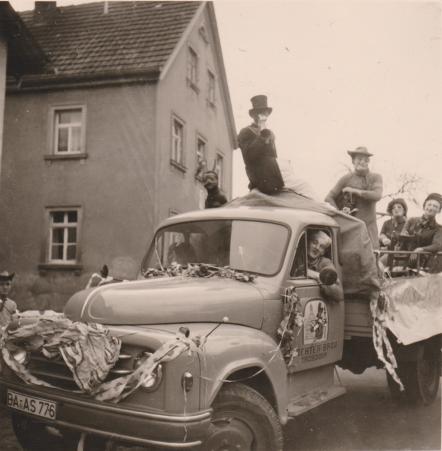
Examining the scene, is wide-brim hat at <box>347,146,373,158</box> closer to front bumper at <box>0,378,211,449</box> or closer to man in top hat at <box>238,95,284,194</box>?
man in top hat at <box>238,95,284,194</box>

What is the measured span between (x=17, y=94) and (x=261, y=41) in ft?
38.8

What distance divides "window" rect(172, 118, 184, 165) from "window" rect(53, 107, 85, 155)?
266 cm

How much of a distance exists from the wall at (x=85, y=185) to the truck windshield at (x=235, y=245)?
949cm

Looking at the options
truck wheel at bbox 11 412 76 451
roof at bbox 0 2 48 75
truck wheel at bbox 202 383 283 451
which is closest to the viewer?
truck wheel at bbox 202 383 283 451

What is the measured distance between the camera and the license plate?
3.28 metres

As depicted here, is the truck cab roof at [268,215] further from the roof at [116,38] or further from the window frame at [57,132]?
the window frame at [57,132]

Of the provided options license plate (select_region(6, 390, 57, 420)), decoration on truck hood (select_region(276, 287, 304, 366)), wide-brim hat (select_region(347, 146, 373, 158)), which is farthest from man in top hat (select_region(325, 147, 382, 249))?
license plate (select_region(6, 390, 57, 420))

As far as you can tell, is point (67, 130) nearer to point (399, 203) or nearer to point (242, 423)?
point (399, 203)

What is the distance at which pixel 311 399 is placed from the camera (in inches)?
175

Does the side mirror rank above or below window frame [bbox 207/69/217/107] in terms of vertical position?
below

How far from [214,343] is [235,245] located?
1237 millimetres

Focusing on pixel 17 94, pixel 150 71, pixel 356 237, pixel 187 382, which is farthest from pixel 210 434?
pixel 17 94

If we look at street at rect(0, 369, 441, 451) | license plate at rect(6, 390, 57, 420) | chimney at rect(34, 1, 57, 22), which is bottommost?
street at rect(0, 369, 441, 451)

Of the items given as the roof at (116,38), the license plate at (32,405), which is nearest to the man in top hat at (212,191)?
the license plate at (32,405)
